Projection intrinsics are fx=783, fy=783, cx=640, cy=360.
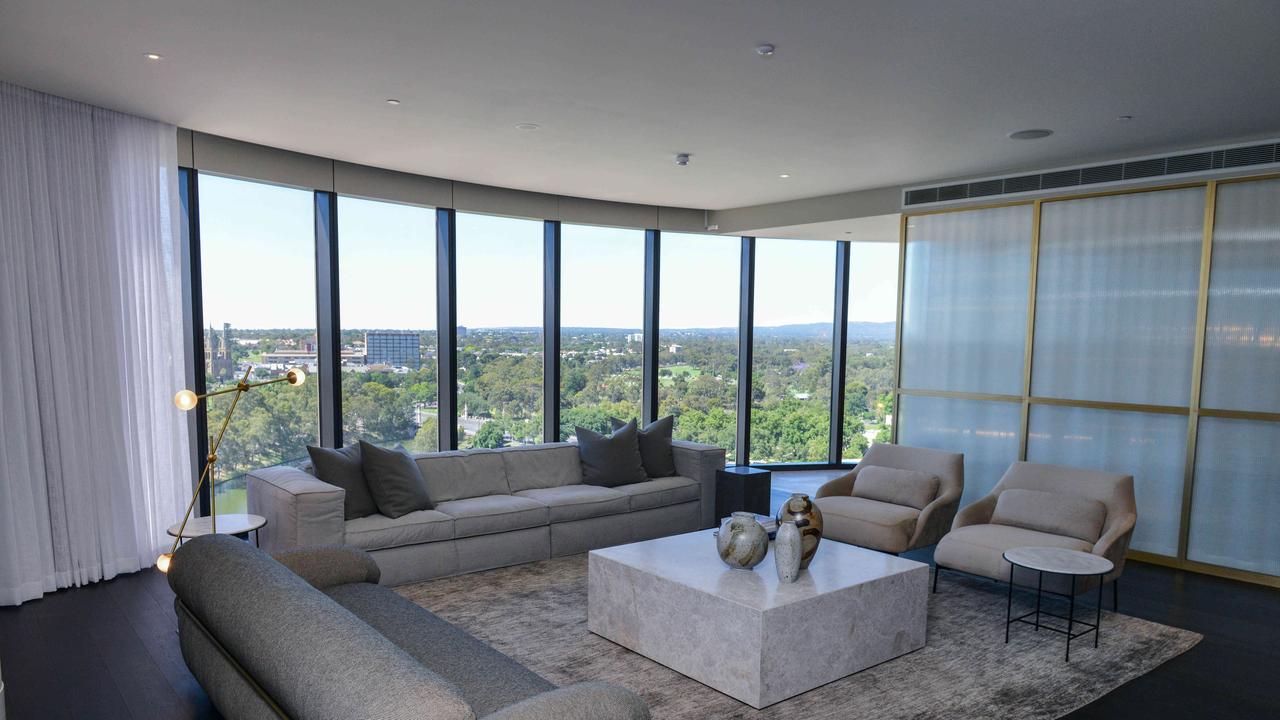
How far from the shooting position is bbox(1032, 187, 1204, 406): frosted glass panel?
17.6 feet

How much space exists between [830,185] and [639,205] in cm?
211

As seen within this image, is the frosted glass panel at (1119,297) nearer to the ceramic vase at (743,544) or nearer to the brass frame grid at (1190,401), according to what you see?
the brass frame grid at (1190,401)

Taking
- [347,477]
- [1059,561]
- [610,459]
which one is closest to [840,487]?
[610,459]

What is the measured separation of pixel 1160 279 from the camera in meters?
5.44

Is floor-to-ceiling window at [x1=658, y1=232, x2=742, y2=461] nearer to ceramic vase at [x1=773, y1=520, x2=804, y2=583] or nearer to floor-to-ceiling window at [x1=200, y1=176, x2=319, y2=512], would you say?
floor-to-ceiling window at [x1=200, y1=176, x2=319, y2=512]

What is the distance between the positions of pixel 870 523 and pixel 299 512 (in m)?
3.54

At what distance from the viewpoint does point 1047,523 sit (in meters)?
4.74

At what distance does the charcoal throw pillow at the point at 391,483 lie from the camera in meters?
4.84

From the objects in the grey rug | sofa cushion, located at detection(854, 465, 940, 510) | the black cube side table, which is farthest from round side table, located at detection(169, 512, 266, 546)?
sofa cushion, located at detection(854, 465, 940, 510)

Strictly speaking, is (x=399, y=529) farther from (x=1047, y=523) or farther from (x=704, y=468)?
(x=1047, y=523)

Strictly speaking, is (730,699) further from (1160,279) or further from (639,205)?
(639,205)

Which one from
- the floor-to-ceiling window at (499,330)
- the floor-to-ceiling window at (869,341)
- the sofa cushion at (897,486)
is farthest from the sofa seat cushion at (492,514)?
the floor-to-ceiling window at (869,341)

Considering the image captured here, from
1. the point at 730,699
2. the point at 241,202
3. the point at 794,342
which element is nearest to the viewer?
the point at 730,699

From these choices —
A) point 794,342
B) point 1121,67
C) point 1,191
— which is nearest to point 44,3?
point 1,191
